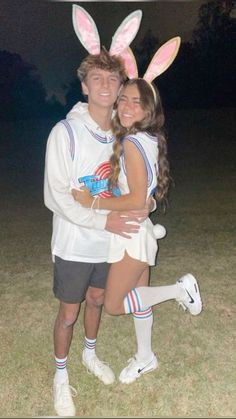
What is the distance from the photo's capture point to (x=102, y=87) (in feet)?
8.23

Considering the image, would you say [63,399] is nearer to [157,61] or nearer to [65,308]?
[65,308]

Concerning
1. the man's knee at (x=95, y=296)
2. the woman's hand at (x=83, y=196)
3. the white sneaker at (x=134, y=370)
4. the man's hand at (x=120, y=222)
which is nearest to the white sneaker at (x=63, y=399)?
the white sneaker at (x=134, y=370)

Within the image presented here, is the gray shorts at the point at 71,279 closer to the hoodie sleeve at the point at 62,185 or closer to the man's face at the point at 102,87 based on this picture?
the hoodie sleeve at the point at 62,185

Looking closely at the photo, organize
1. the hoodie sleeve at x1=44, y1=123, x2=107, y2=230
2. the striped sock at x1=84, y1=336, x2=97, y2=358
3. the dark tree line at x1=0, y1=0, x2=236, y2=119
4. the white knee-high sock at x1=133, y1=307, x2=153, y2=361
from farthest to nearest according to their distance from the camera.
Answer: the dark tree line at x1=0, y1=0, x2=236, y2=119, the striped sock at x1=84, y1=336, x2=97, y2=358, the white knee-high sock at x1=133, y1=307, x2=153, y2=361, the hoodie sleeve at x1=44, y1=123, x2=107, y2=230

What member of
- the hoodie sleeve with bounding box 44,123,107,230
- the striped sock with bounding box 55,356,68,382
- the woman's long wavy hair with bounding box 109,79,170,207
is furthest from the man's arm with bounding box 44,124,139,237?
the striped sock with bounding box 55,356,68,382

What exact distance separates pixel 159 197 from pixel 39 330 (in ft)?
5.79

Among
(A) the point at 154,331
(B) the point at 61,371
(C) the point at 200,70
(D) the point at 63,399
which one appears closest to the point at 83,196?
(B) the point at 61,371

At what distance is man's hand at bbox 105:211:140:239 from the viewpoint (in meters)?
2.60

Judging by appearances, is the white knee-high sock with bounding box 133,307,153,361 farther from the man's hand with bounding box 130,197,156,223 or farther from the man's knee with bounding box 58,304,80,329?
the man's hand with bounding box 130,197,156,223

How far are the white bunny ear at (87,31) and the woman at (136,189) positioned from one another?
271 millimetres

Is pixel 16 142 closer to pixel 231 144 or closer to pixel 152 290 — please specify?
pixel 231 144

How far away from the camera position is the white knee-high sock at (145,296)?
2.84 metres

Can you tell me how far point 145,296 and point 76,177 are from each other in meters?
0.88

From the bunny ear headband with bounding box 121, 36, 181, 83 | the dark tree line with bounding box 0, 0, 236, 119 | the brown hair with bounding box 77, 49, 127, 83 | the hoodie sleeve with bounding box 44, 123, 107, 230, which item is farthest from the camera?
the dark tree line with bounding box 0, 0, 236, 119
